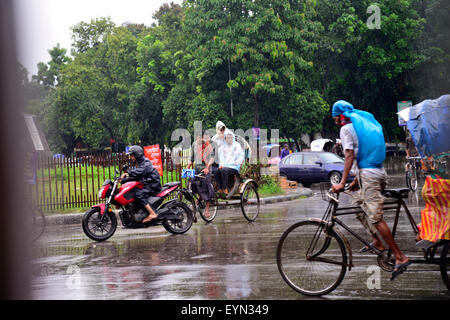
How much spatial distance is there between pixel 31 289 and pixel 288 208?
12.3 metres

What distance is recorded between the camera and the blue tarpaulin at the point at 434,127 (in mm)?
5539

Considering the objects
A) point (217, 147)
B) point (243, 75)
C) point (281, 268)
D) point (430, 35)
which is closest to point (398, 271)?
point (281, 268)

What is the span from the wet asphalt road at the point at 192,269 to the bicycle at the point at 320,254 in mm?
151

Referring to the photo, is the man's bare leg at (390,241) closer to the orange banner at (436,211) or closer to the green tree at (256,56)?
the orange banner at (436,211)

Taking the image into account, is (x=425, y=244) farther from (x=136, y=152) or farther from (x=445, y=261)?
(x=136, y=152)

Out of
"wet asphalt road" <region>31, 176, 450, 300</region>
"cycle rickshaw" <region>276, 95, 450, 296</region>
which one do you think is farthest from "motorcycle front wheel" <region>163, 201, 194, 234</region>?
"cycle rickshaw" <region>276, 95, 450, 296</region>

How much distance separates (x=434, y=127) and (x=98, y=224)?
6138mm

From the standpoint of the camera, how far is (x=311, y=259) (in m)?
5.38

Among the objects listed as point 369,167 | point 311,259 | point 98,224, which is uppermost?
point 369,167

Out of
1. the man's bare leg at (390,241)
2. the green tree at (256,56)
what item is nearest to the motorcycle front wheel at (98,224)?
the man's bare leg at (390,241)

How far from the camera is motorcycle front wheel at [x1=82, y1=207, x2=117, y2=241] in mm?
9547

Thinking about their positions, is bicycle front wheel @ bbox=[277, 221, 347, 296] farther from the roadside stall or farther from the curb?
the curb

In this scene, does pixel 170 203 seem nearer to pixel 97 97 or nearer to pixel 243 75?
pixel 243 75

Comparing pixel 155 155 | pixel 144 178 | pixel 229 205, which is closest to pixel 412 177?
pixel 229 205
